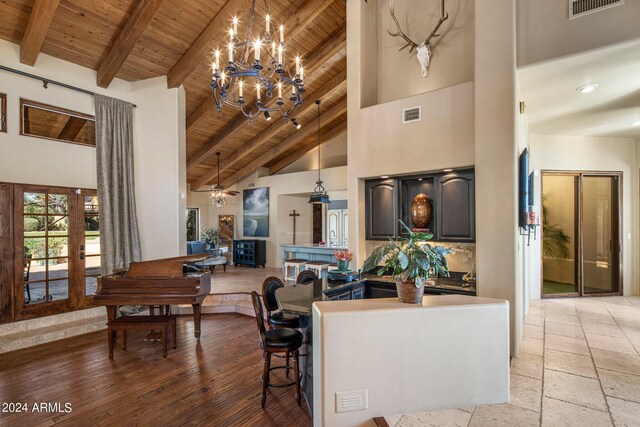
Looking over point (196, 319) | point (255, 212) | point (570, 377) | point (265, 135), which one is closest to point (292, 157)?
point (265, 135)

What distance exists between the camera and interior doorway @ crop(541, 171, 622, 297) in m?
6.23

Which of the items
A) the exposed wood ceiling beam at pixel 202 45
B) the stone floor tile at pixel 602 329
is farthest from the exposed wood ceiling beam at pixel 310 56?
the stone floor tile at pixel 602 329

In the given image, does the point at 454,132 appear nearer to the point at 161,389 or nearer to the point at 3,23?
the point at 161,389

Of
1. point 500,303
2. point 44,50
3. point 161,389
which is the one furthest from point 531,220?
point 44,50

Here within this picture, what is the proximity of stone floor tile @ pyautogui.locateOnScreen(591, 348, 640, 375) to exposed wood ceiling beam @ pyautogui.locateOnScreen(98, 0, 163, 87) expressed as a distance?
6.40 metres

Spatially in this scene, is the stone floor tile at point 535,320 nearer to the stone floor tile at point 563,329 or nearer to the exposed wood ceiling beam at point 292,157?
the stone floor tile at point 563,329

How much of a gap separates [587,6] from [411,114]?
1968 mm

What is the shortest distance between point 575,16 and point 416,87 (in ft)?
6.16

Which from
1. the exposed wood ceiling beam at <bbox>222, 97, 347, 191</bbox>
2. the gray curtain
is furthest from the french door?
the exposed wood ceiling beam at <bbox>222, 97, 347, 191</bbox>

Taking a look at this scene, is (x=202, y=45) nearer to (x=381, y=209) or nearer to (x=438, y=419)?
(x=381, y=209)

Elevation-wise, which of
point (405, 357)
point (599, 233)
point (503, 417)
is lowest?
point (503, 417)

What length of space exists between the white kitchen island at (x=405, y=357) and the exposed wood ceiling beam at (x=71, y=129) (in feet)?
16.7

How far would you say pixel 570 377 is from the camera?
9.96ft

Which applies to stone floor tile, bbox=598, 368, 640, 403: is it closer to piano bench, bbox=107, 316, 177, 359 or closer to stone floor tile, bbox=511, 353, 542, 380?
stone floor tile, bbox=511, 353, 542, 380
